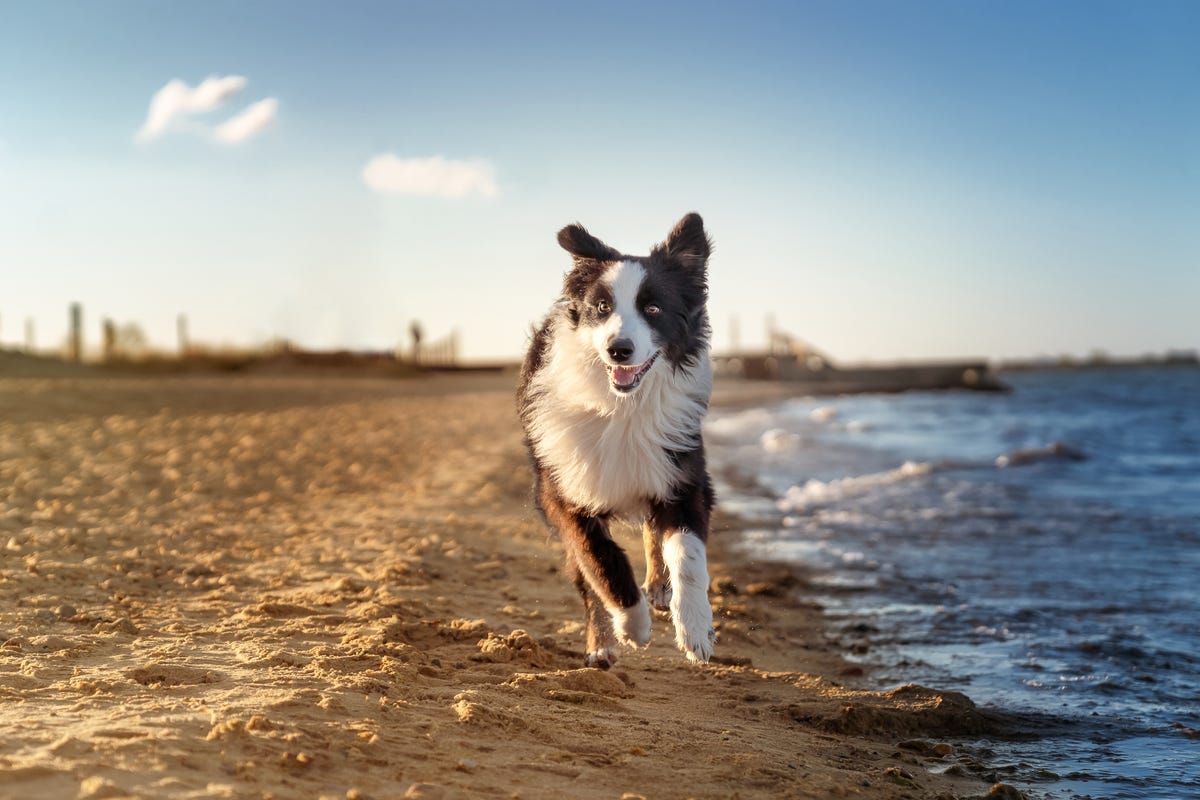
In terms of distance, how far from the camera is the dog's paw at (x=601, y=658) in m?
4.78

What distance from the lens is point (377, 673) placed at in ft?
13.2

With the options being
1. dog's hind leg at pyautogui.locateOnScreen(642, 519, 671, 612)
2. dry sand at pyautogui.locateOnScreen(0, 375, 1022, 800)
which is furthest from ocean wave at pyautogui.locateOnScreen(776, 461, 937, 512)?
dog's hind leg at pyautogui.locateOnScreen(642, 519, 671, 612)

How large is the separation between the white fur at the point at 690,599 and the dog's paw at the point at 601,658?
0.53m

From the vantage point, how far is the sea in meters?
4.54

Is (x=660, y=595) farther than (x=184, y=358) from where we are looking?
No

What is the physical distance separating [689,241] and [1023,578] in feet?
15.0

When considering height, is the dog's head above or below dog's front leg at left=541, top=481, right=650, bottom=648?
above

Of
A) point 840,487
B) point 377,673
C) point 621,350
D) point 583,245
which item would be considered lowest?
point 840,487

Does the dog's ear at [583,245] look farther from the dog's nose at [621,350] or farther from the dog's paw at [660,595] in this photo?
the dog's paw at [660,595]

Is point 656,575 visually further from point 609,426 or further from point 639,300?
point 639,300

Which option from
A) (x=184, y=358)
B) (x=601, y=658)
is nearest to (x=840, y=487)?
(x=601, y=658)

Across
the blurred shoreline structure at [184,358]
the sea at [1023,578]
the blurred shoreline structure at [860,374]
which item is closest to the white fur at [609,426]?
the sea at [1023,578]

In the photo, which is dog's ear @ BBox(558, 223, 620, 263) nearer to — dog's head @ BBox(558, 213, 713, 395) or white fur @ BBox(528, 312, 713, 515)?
dog's head @ BBox(558, 213, 713, 395)

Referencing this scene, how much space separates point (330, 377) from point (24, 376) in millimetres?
11963
